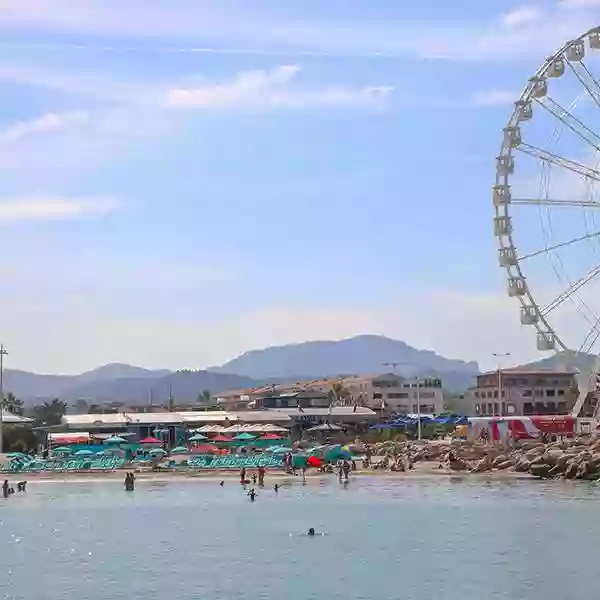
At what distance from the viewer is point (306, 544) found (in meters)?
37.5

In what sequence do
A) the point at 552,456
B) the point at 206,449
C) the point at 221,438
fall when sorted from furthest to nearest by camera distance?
the point at 221,438, the point at 206,449, the point at 552,456

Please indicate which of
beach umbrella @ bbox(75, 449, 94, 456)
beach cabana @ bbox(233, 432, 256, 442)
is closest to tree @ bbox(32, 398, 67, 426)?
beach cabana @ bbox(233, 432, 256, 442)

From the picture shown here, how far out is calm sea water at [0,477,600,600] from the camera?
29.7 m

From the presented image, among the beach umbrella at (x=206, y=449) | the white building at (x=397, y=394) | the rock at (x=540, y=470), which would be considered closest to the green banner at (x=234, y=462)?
the beach umbrella at (x=206, y=449)

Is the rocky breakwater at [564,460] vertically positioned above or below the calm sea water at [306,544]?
above

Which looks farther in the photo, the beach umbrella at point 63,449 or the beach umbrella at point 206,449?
the beach umbrella at point 206,449

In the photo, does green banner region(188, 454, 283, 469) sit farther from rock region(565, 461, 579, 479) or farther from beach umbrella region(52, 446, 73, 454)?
rock region(565, 461, 579, 479)

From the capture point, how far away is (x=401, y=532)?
40.4 meters

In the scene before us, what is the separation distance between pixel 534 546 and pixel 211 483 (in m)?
29.7

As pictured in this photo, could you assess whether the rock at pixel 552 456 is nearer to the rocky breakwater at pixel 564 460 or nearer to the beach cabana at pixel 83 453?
the rocky breakwater at pixel 564 460

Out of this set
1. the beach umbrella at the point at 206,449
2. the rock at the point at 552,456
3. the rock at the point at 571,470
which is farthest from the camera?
the beach umbrella at the point at 206,449

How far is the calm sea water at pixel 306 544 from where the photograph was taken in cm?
2969

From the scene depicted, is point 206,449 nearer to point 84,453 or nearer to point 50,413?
point 84,453

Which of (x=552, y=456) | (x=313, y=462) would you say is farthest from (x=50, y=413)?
(x=552, y=456)
